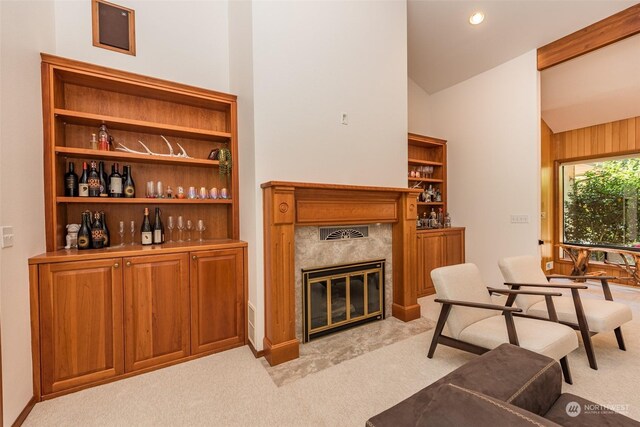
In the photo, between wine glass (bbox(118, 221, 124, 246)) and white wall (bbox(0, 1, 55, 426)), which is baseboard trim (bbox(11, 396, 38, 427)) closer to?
white wall (bbox(0, 1, 55, 426))

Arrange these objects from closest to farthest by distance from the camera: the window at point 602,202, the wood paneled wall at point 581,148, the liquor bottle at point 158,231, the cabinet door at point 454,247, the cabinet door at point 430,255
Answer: the liquor bottle at point 158,231
the cabinet door at point 430,255
the cabinet door at point 454,247
the wood paneled wall at point 581,148
the window at point 602,202

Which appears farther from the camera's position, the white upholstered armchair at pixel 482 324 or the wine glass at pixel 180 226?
the wine glass at pixel 180 226

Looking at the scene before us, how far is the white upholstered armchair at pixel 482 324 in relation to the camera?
2.02 metres

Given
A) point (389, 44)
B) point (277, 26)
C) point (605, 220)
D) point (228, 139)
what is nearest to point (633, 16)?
point (389, 44)

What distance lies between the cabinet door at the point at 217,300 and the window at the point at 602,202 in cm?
644

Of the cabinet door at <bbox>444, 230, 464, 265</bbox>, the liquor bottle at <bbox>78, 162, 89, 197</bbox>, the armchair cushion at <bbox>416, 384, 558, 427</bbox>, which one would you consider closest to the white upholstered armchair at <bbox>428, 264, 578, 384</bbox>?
the armchair cushion at <bbox>416, 384, 558, 427</bbox>

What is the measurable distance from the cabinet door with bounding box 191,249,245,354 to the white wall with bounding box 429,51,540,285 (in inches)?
151

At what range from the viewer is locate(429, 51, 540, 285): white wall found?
4.03 m

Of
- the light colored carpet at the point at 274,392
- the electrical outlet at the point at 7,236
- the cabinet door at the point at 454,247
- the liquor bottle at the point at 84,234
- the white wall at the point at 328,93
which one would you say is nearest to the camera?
the electrical outlet at the point at 7,236

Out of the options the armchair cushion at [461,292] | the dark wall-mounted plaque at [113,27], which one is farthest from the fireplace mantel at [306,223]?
the dark wall-mounted plaque at [113,27]

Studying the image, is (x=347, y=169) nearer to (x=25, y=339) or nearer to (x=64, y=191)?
(x=64, y=191)

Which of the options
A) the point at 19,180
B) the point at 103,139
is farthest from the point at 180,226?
the point at 19,180

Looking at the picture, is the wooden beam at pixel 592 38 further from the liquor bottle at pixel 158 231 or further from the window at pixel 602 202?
the liquor bottle at pixel 158 231

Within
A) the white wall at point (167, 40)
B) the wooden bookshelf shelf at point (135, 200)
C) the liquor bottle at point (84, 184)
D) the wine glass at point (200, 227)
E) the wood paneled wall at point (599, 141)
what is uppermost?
the white wall at point (167, 40)
